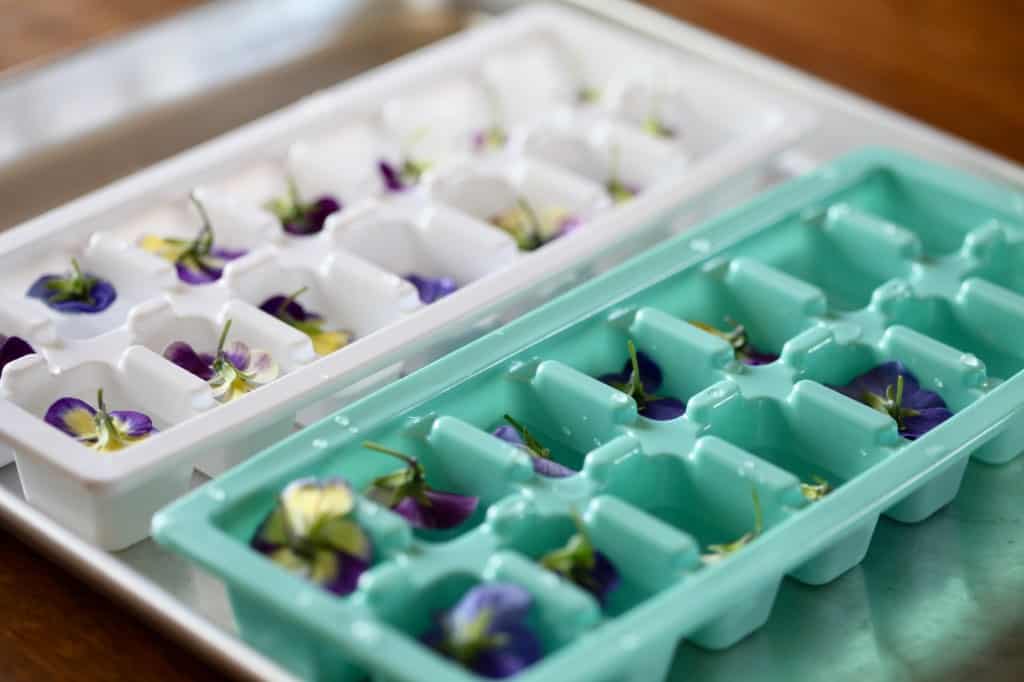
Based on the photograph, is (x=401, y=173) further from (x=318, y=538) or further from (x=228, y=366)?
(x=318, y=538)

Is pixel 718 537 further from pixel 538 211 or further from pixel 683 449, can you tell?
pixel 538 211

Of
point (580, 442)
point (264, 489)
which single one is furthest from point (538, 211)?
point (264, 489)

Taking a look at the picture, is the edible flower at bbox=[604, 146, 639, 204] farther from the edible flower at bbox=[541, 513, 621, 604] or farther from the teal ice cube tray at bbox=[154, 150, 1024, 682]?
the edible flower at bbox=[541, 513, 621, 604]

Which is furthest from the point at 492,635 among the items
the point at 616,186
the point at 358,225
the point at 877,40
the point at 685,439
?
the point at 877,40

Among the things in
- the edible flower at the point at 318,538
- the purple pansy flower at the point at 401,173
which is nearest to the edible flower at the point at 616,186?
the purple pansy flower at the point at 401,173

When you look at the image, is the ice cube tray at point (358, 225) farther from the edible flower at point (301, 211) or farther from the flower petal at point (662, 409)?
the flower petal at point (662, 409)
